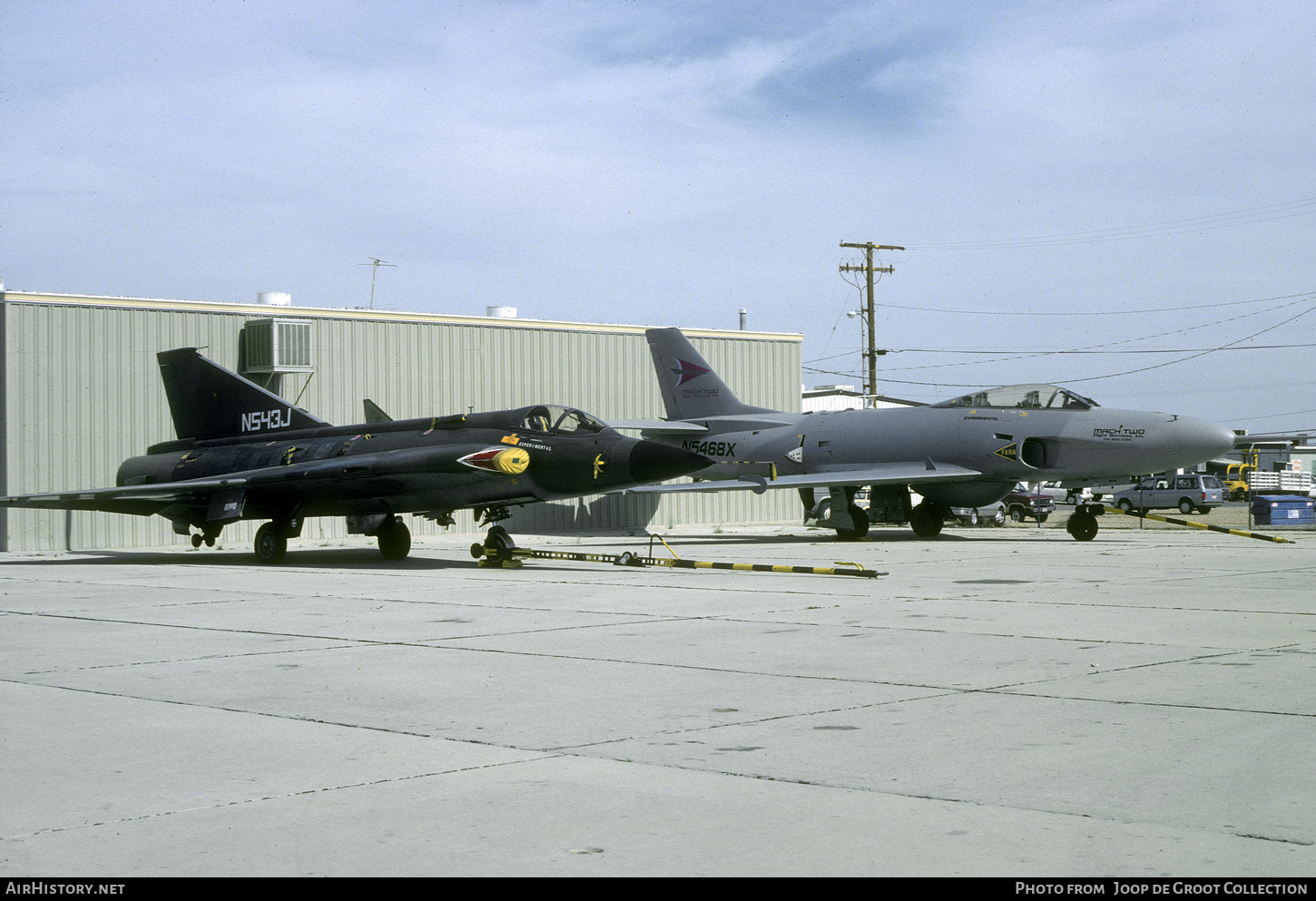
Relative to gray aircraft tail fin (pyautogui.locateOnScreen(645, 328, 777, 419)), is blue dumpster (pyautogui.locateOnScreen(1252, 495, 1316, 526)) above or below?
below

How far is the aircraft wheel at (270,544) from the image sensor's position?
19.3 meters

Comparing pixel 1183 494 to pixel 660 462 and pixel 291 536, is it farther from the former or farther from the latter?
pixel 291 536

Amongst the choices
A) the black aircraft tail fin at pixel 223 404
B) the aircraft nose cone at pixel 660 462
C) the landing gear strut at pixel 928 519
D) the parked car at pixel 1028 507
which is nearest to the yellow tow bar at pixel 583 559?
the aircraft nose cone at pixel 660 462

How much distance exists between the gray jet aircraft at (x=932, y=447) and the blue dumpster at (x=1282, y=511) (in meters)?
9.14

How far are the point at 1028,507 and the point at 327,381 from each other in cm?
2422

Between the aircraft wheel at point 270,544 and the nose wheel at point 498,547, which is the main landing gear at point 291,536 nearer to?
the aircraft wheel at point 270,544

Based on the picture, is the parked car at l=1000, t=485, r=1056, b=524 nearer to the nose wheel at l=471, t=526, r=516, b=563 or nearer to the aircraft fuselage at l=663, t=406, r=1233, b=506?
the aircraft fuselage at l=663, t=406, r=1233, b=506

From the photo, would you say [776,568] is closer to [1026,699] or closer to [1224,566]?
[1224,566]

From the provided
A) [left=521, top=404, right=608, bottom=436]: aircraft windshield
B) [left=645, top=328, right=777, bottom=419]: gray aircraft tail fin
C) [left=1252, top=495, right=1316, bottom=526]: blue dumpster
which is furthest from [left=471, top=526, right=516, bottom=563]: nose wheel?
[left=1252, top=495, right=1316, bottom=526]: blue dumpster

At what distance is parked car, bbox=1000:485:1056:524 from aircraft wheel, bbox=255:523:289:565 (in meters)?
24.7

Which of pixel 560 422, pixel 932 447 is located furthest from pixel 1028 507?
pixel 560 422

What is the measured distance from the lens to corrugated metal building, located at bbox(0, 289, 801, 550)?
24.2 metres

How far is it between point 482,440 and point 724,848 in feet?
46.3
